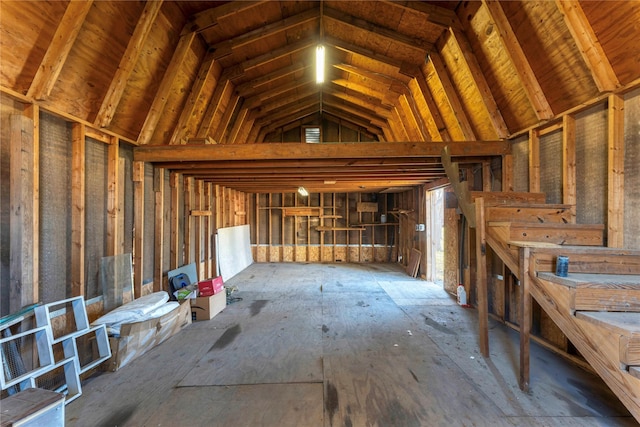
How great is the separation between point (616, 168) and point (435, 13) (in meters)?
2.64

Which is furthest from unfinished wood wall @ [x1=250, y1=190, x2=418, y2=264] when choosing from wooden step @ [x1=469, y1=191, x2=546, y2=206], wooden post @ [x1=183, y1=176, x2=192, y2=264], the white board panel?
wooden step @ [x1=469, y1=191, x2=546, y2=206]

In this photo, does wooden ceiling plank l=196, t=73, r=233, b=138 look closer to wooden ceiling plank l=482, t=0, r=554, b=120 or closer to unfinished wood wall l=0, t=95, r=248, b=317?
unfinished wood wall l=0, t=95, r=248, b=317

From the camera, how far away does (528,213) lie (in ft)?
8.30

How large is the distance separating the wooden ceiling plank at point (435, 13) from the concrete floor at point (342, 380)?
13.1 ft

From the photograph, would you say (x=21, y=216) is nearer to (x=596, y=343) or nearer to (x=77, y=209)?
(x=77, y=209)

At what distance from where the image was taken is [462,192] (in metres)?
2.99

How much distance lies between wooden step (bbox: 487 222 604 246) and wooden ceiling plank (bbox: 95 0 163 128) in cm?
408

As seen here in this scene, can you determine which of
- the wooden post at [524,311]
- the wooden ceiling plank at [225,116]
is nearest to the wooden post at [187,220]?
the wooden ceiling plank at [225,116]

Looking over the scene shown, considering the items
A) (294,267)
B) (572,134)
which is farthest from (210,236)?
(572,134)

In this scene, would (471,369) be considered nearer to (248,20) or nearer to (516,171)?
(516,171)

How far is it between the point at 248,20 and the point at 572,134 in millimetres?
4308

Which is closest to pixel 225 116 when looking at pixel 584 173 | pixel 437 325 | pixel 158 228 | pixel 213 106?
pixel 213 106

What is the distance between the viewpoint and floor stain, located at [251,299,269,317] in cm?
A: 400

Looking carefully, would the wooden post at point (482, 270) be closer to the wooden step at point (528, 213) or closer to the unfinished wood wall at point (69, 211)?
the wooden step at point (528, 213)
